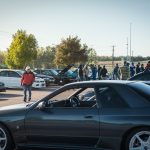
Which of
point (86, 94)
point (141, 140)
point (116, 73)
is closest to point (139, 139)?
point (141, 140)

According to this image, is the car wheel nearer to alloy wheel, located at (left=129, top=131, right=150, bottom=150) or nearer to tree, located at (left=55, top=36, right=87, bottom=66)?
alloy wheel, located at (left=129, top=131, right=150, bottom=150)

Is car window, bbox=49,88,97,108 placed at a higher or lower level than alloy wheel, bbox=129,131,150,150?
higher

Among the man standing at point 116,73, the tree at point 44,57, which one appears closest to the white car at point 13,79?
the man standing at point 116,73

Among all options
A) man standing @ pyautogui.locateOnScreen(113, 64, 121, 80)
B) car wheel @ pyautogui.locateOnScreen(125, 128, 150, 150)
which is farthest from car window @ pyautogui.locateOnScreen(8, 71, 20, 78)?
car wheel @ pyautogui.locateOnScreen(125, 128, 150, 150)

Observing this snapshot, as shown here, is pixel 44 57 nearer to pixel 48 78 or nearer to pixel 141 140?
pixel 48 78

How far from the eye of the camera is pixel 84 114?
24.7ft

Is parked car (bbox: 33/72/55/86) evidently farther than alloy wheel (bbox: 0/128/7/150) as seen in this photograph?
Yes

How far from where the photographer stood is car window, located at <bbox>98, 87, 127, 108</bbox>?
741 centimetres

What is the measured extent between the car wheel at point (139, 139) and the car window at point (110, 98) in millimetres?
501

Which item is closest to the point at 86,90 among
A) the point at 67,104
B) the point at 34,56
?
the point at 67,104

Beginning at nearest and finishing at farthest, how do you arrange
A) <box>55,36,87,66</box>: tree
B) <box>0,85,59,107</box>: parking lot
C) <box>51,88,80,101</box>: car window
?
1. <box>51,88,80,101</box>: car window
2. <box>0,85,59,107</box>: parking lot
3. <box>55,36,87,66</box>: tree

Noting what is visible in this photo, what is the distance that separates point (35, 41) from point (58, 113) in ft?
165

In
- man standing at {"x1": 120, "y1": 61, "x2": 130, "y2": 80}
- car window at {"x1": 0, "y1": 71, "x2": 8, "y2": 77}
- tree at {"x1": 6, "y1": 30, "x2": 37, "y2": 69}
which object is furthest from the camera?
tree at {"x1": 6, "y1": 30, "x2": 37, "y2": 69}

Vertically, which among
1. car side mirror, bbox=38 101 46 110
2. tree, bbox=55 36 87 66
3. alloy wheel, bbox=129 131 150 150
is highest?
tree, bbox=55 36 87 66
